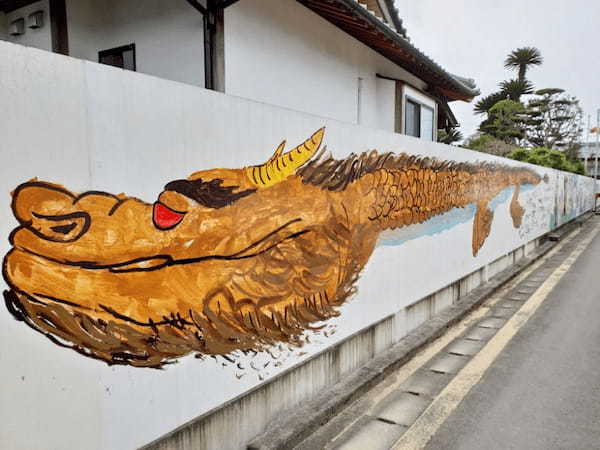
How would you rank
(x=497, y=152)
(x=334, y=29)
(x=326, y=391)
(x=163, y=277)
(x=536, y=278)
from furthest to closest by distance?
(x=497, y=152) → (x=536, y=278) → (x=334, y=29) → (x=326, y=391) → (x=163, y=277)

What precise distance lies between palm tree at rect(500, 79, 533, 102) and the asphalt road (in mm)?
45819

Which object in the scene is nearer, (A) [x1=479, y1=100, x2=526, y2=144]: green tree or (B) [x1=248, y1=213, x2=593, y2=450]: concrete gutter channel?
(B) [x1=248, y1=213, x2=593, y2=450]: concrete gutter channel

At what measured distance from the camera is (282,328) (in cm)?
331

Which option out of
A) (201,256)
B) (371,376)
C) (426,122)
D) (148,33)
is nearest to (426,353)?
(371,376)

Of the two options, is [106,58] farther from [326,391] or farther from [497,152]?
[497,152]

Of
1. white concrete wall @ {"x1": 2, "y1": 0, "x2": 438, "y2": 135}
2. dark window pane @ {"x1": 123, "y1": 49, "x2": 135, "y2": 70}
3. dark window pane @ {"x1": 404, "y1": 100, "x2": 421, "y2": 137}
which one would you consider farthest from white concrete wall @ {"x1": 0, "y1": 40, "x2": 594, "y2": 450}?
dark window pane @ {"x1": 404, "y1": 100, "x2": 421, "y2": 137}

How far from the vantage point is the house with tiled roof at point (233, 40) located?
529cm

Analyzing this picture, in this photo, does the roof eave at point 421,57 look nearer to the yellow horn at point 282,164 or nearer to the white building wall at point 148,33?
the white building wall at point 148,33

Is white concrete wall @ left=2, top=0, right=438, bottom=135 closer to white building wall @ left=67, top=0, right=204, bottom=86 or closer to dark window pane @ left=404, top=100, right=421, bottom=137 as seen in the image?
white building wall @ left=67, top=0, right=204, bottom=86

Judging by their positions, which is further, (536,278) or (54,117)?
(536,278)

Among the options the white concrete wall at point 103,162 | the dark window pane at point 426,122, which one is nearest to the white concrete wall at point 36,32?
the white concrete wall at point 103,162

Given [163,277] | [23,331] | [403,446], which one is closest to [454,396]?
[403,446]

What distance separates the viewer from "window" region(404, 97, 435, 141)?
10227mm

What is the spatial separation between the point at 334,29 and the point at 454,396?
19.3 ft
